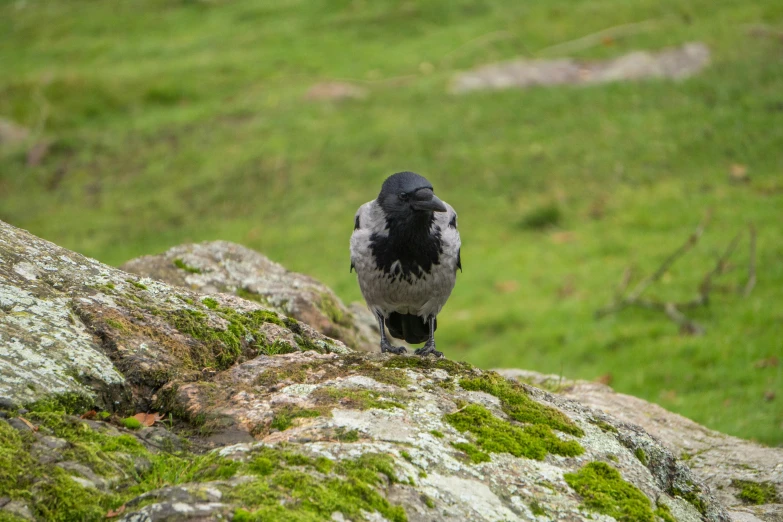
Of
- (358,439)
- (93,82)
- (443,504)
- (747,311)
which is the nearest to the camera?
(443,504)

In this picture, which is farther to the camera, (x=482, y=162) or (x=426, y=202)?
(x=482, y=162)

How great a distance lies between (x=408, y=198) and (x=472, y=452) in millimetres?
2603

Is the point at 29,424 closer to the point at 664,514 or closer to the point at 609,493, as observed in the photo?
the point at 609,493

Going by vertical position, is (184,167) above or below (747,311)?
above

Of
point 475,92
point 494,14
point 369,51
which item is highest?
Answer: point 494,14

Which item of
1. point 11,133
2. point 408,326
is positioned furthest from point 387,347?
point 11,133

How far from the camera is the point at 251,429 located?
4156 mm

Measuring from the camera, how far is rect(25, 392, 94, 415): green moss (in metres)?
3.84

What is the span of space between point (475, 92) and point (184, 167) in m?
8.38

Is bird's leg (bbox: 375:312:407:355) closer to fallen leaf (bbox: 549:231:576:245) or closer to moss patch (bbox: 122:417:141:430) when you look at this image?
moss patch (bbox: 122:417:141:430)

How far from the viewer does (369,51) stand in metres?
26.2

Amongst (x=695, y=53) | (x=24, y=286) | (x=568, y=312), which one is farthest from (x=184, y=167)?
(x=24, y=286)

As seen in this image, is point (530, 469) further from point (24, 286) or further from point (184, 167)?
point (184, 167)

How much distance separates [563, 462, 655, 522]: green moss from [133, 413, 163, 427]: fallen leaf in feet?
7.16
